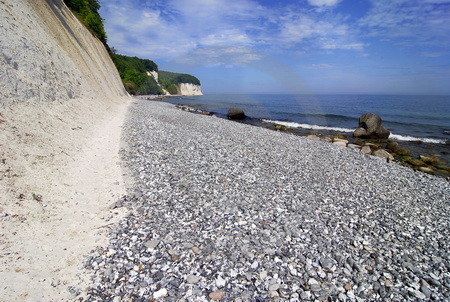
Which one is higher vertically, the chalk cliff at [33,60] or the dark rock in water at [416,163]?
the chalk cliff at [33,60]

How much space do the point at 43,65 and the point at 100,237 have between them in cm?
1364

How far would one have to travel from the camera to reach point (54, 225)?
20.1 ft

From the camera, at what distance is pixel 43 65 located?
46.5ft

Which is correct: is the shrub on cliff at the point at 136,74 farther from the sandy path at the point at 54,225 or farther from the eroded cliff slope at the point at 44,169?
the sandy path at the point at 54,225

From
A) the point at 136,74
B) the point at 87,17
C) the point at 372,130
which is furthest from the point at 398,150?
the point at 136,74

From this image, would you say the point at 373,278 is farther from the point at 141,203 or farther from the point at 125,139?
the point at 125,139

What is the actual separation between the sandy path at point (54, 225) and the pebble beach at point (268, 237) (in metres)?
0.47

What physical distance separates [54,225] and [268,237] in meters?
5.90

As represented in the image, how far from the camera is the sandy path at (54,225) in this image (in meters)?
4.48

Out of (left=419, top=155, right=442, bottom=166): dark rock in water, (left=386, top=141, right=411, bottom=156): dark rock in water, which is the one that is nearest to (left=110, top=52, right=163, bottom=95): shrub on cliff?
(left=386, top=141, right=411, bottom=156): dark rock in water

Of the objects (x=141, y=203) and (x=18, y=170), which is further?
(x=141, y=203)

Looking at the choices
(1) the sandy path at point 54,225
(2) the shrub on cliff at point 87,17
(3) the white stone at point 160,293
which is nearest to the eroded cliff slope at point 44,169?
(1) the sandy path at point 54,225

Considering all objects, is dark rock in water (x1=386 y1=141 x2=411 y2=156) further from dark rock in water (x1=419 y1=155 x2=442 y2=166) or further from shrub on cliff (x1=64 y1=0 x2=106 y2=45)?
shrub on cliff (x1=64 y1=0 x2=106 y2=45)

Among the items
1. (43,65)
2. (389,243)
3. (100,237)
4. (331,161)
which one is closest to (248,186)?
(389,243)
